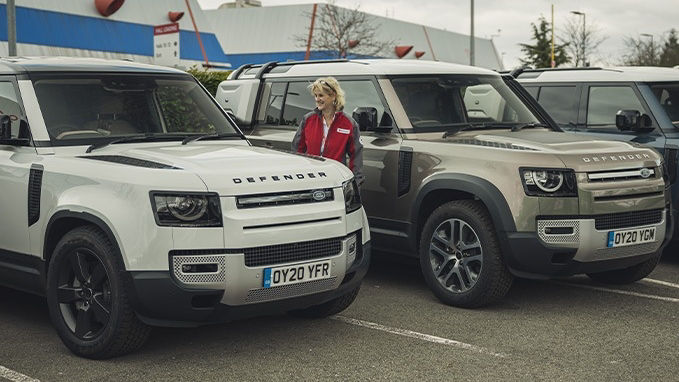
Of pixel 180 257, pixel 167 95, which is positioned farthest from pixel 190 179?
pixel 167 95

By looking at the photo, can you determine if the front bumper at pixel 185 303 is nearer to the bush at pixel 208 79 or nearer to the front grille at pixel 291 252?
the front grille at pixel 291 252

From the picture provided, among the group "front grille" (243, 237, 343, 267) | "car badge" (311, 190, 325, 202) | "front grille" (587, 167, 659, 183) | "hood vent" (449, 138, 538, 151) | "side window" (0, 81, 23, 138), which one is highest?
"side window" (0, 81, 23, 138)

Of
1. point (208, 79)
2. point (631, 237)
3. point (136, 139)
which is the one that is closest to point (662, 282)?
point (631, 237)

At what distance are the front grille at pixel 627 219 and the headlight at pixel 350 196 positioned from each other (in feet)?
5.93

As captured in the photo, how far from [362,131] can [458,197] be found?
3.89ft

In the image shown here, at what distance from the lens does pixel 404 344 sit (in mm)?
5801

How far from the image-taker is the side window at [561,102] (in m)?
9.71

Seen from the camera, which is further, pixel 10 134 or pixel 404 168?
pixel 404 168

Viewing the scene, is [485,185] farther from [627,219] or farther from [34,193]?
[34,193]

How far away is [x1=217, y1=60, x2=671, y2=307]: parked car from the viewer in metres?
6.50

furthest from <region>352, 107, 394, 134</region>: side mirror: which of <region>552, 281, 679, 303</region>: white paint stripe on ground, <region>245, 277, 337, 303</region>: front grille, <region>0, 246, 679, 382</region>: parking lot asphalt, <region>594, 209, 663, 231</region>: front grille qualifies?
<region>245, 277, 337, 303</region>: front grille

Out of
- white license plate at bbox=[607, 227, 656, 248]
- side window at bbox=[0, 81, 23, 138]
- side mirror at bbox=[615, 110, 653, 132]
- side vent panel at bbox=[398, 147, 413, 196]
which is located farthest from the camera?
side mirror at bbox=[615, 110, 653, 132]

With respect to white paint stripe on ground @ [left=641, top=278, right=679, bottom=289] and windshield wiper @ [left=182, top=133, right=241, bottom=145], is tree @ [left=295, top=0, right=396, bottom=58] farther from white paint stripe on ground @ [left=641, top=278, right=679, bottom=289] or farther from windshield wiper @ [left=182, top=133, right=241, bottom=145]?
windshield wiper @ [left=182, top=133, right=241, bottom=145]

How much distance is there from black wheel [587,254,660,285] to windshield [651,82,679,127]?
1949 millimetres
